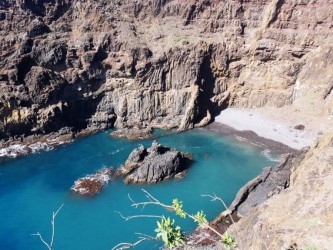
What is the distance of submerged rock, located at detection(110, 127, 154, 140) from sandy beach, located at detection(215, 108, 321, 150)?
10457mm

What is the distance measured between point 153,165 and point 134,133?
12437mm

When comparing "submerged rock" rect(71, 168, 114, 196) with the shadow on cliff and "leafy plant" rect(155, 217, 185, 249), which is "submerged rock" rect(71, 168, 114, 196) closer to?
the shadow on cliff

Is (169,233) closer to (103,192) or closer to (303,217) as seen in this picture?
(303,217)

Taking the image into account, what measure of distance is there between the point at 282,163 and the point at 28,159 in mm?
29989

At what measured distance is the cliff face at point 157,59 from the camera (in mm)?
52062

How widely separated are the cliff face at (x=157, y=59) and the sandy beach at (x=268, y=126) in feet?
6.72

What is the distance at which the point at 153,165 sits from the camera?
41.0 meters

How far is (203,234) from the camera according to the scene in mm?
31547

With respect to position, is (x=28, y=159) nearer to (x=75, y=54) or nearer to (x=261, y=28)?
(x=75, y=54)

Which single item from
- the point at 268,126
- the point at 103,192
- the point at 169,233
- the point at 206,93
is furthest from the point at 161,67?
the point at 169,233

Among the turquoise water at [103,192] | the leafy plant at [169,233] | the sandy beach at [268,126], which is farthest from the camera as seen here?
the sandy beach at [268,126]

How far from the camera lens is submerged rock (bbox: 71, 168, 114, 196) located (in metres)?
39.3

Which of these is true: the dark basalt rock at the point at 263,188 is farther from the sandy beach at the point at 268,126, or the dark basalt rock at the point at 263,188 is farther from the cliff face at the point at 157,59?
the cliff face at the point at 157,59

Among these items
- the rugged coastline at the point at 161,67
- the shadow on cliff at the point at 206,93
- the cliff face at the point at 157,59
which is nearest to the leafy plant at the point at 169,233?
the rugged coastline at the point at 161,67
